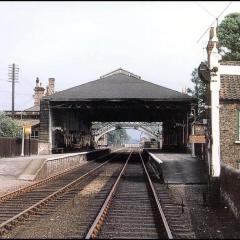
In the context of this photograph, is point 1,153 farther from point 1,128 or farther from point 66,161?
point 1,128

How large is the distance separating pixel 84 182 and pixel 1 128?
84.9ft

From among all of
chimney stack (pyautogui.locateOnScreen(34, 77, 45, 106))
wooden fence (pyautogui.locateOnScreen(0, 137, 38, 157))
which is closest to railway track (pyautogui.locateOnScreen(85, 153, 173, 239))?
wooden fence (pyautogui.locateOnScreen(0, 137, 38, 157))

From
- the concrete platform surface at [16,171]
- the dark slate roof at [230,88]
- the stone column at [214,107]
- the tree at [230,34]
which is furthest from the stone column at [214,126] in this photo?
the tree at [230,34]

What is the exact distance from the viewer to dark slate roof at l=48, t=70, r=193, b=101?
4308 cm

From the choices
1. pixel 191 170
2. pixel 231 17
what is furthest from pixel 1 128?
pixel 191 170

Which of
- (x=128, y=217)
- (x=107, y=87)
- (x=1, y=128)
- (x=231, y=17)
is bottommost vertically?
(x=128, y=217)

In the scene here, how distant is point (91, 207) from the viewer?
48.9 feet

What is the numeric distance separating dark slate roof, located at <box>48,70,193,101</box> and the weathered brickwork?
63.5ft

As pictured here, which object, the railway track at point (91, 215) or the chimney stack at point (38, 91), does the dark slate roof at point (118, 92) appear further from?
the railway track at point (91, 215)

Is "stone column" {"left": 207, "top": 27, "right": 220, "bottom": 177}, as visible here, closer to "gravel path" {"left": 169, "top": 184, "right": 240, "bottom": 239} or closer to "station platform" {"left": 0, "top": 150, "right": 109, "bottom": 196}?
"gravel path" {"left": 169, "top": 184, "right": 240, "bottom": 239}

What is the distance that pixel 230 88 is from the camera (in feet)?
77.6

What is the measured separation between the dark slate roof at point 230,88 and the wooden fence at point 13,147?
56.1 feet

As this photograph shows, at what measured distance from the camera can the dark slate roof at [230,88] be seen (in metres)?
23.1

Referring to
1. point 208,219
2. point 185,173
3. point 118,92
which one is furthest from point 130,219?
point 118,92
